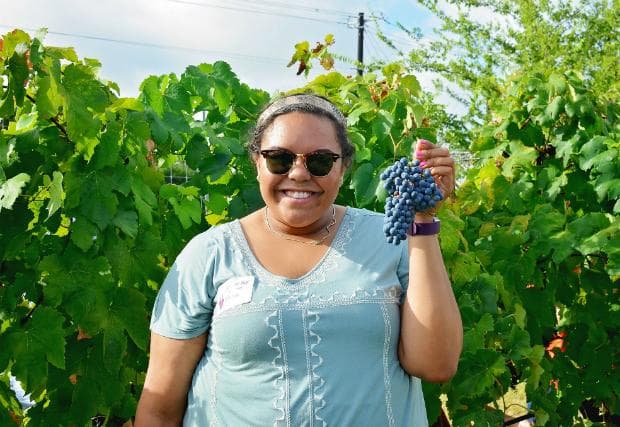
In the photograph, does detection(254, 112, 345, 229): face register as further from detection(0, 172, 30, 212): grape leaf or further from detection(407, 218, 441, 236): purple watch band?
detection(0, 172, 30, 212): grape leaf

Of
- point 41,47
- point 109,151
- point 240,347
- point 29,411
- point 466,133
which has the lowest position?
point 29,411

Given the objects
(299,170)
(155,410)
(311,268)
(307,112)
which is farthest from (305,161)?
(155,410)

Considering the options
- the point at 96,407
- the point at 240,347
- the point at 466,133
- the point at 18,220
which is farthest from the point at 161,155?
the point at 466,133

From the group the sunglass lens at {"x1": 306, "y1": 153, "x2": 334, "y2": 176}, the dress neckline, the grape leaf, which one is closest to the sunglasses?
the sunglass lens at {"x1": 306, "y1": 153, "x2": 334, "y2": 176}

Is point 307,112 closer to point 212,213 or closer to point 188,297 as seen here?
point 188,297

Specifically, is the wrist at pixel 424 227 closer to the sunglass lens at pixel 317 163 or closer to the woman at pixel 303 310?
the woman at pixel 303 310

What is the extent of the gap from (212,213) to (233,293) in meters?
0.98

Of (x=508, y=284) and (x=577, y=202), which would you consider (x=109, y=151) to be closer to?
(x=508, y=284)

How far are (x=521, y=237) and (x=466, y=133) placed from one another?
11.7 m

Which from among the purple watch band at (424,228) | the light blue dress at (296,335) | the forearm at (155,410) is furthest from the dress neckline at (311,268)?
the forearm at (155,410)

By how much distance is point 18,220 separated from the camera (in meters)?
2.43

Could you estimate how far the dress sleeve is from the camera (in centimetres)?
203

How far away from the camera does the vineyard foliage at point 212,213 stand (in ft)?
7.75

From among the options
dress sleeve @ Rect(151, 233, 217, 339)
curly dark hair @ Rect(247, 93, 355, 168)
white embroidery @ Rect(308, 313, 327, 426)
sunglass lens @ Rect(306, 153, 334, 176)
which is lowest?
white embroidery @ Rect(308, 313, 327, 426)
